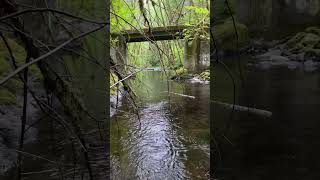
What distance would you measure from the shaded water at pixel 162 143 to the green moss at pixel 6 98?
4.17 ft

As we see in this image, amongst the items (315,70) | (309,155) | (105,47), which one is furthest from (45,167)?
(315,70)

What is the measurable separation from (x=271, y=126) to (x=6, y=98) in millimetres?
1489

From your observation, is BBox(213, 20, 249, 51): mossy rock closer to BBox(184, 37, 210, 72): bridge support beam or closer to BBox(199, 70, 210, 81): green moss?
BBox(184, 37, 210, 72): bridge support beam

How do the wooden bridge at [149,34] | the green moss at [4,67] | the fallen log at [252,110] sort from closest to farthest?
the green moss at [4,67] → the fallen log at [252,110] → the wooden bridge at [149,34]

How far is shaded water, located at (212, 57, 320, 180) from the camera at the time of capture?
2045 mm

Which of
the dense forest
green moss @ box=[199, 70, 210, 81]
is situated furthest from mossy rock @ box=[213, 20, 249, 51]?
green moss @ box=[199, 70, 210, 81]

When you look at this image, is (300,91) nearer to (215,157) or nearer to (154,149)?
(215,157)

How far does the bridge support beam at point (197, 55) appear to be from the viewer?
985cm

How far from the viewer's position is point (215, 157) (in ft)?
7.53

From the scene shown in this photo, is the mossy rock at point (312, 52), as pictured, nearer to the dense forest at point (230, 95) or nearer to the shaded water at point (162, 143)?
the dense forest at point (230, 95)

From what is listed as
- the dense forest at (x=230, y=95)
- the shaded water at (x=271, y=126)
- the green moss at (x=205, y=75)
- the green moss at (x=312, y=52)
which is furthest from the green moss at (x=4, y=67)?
the green moss at (x=205, y=75)

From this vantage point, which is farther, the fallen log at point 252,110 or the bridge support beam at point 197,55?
the bridge support beam at point 197,55

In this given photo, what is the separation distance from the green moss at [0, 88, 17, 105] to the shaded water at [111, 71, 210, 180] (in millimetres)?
1271

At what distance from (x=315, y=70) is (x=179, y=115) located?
3.44m
